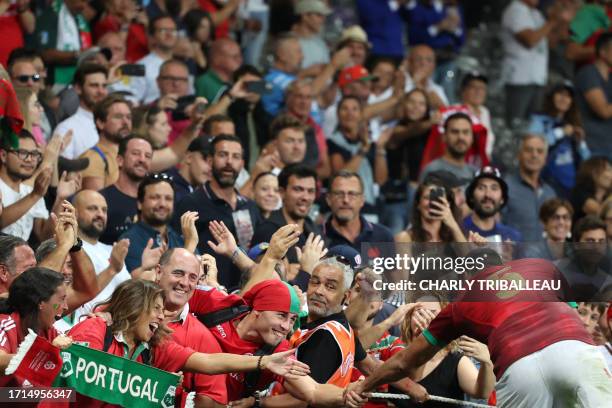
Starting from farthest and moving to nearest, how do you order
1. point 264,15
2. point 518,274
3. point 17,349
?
point 264,15 < point 518,274 < point 17,349

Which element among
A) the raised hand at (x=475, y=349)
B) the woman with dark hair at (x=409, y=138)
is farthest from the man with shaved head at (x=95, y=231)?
the woman with dark hair at (x=409, y=138)

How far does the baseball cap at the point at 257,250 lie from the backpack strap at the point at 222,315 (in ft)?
4.61

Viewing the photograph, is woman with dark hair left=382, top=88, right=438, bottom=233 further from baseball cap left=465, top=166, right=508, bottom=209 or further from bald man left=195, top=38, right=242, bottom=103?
baseball cap left=465, top=166, right=508, bottom=209

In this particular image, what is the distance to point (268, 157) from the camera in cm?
1341

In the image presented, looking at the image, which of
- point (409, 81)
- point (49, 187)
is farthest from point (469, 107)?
point (49, 187)

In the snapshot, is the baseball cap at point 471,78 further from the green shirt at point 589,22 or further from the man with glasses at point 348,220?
the man with glasses at point 348,220

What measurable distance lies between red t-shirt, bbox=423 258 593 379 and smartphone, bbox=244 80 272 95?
20.9 ft

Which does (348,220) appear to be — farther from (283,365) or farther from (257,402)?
(283,365)

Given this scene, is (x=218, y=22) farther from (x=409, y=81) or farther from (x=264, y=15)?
(x=409, y=81)

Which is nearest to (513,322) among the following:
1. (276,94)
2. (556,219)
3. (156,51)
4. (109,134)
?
(109,134)

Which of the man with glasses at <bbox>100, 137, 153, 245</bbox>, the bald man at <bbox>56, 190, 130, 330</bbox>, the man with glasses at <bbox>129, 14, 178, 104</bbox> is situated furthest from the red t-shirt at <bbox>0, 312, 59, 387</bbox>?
the man with glasses at <bbox>129, 14, 178, 104</bbox>

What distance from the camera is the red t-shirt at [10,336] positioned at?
810cm

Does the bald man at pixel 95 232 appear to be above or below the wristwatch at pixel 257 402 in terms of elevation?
above

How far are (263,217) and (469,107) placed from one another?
520 cm
